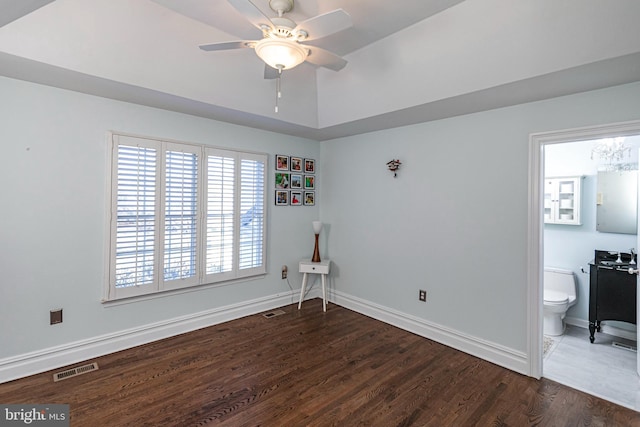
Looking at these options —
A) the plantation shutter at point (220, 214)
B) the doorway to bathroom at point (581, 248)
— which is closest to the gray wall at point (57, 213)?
the plantation shutter at point (220, 214)

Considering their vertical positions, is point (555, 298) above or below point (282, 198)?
below

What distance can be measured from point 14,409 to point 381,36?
3887 mm

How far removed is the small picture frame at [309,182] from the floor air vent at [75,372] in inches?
117

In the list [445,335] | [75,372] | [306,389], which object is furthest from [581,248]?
[75,372]

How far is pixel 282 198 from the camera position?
13.7 ft

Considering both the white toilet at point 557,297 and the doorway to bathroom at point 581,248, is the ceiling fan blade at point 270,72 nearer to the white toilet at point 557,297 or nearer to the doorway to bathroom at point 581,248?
the doorway to bathroom at point 581,248

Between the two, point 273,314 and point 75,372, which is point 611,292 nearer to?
point 273,314

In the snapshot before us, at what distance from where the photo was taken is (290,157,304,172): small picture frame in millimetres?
4250

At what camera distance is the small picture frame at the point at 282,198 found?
4.12m

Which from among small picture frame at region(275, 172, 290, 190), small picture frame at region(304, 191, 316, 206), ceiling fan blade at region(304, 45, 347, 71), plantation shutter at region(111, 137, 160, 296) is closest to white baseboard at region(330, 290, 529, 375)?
small picture frame at region(304, 191, 316, 206)

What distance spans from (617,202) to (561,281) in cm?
107

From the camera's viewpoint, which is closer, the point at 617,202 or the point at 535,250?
the point at 535,250

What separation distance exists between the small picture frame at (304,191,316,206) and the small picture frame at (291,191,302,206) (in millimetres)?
96

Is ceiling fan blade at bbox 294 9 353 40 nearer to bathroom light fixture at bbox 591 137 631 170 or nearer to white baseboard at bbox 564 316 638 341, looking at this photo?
bathroom light fixture at bbox 591 137 631 170
